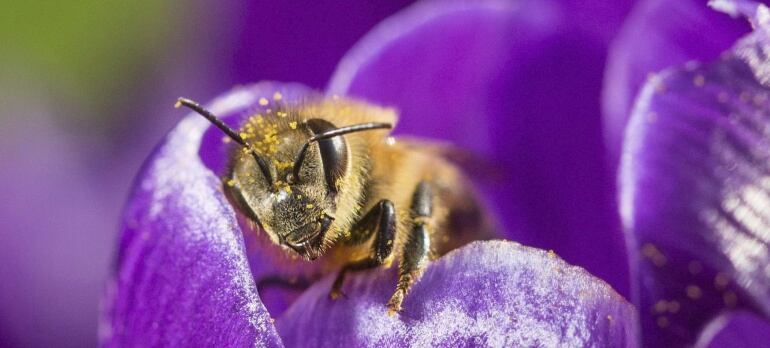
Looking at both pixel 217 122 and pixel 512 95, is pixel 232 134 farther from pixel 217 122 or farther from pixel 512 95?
pixel 512 95

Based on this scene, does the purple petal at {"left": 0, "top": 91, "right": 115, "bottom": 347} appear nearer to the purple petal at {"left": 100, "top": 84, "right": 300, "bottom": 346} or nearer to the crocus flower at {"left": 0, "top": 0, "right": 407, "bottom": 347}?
the crocus flower at {"left": 0, "top": 0, "right": 407, "bottom": 347}

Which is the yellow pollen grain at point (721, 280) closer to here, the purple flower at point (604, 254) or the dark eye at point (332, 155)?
the purple flower at point (604, 254)

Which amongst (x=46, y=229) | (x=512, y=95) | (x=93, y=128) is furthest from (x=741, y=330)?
(x=93, y=128)

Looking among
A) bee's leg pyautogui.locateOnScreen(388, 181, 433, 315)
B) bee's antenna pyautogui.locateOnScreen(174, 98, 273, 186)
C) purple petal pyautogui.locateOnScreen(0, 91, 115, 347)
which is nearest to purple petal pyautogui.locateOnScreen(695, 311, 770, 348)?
bee's leg pyautogui.locateOnScreen(388, 181, 433, 315)

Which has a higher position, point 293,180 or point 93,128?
point 293,180

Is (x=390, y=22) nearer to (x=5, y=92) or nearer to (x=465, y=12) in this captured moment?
(x=465, y=12)

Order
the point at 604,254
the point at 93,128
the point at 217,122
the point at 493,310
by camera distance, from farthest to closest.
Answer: the point at 93,128 < the point at 604,254 < the point at 217,122 < the point at 493,310
